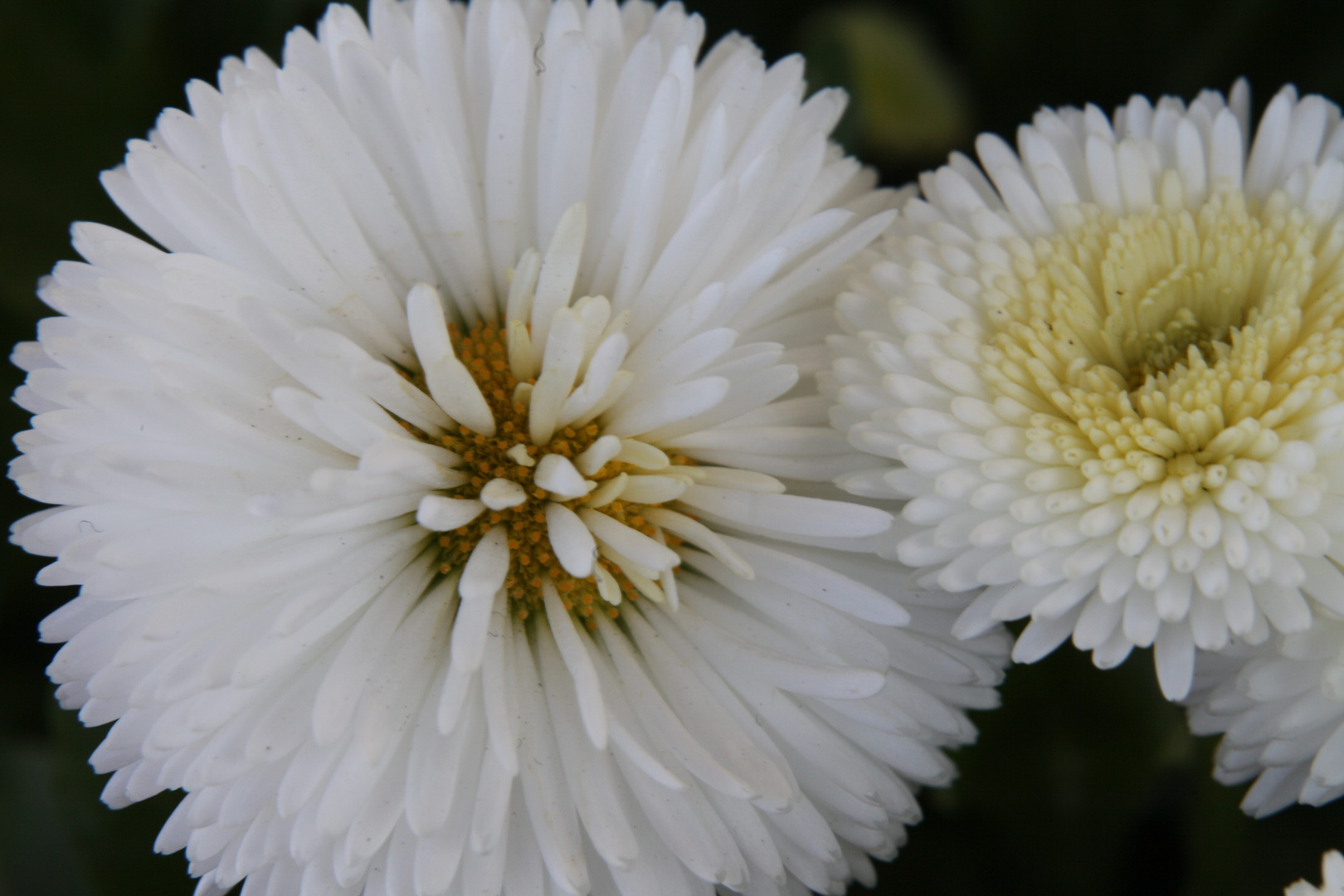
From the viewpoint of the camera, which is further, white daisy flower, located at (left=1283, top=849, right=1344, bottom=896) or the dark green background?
the dark green background

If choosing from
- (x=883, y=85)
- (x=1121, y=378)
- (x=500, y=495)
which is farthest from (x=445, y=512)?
(x=883, y=85)

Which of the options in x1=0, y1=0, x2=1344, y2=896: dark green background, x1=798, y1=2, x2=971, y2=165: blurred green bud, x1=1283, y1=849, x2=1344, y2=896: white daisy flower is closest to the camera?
x1=1283, y1=849, x2=1344, y2=896: white daisy flower

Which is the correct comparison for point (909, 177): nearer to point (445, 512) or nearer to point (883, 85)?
point (883, 85)

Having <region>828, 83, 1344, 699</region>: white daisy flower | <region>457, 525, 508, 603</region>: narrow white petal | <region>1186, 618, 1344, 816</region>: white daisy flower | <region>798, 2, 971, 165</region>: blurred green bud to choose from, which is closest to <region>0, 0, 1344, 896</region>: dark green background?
<region>798, 2, 971, 165</region>: blurred green bud

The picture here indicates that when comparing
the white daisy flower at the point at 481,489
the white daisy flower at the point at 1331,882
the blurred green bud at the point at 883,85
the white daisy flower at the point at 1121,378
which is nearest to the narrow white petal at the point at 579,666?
the white daisy flower at the point at 481,489

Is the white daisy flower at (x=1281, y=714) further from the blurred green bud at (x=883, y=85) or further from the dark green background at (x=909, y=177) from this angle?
the blurred green bud at (x=883, y=85)

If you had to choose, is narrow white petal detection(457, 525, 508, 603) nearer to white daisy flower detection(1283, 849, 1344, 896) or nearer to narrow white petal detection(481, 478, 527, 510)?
narrow white petal detection(481, 478, 527, 510)

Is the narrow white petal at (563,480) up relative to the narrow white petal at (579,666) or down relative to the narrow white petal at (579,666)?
up

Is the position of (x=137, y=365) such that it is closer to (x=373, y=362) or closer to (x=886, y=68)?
(x=373, y=362)

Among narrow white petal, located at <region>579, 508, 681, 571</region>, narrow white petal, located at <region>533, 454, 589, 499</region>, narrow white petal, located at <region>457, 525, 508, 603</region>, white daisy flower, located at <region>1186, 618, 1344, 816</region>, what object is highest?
narrow white petal, located at <region>533, 454, 589, 499</region>
